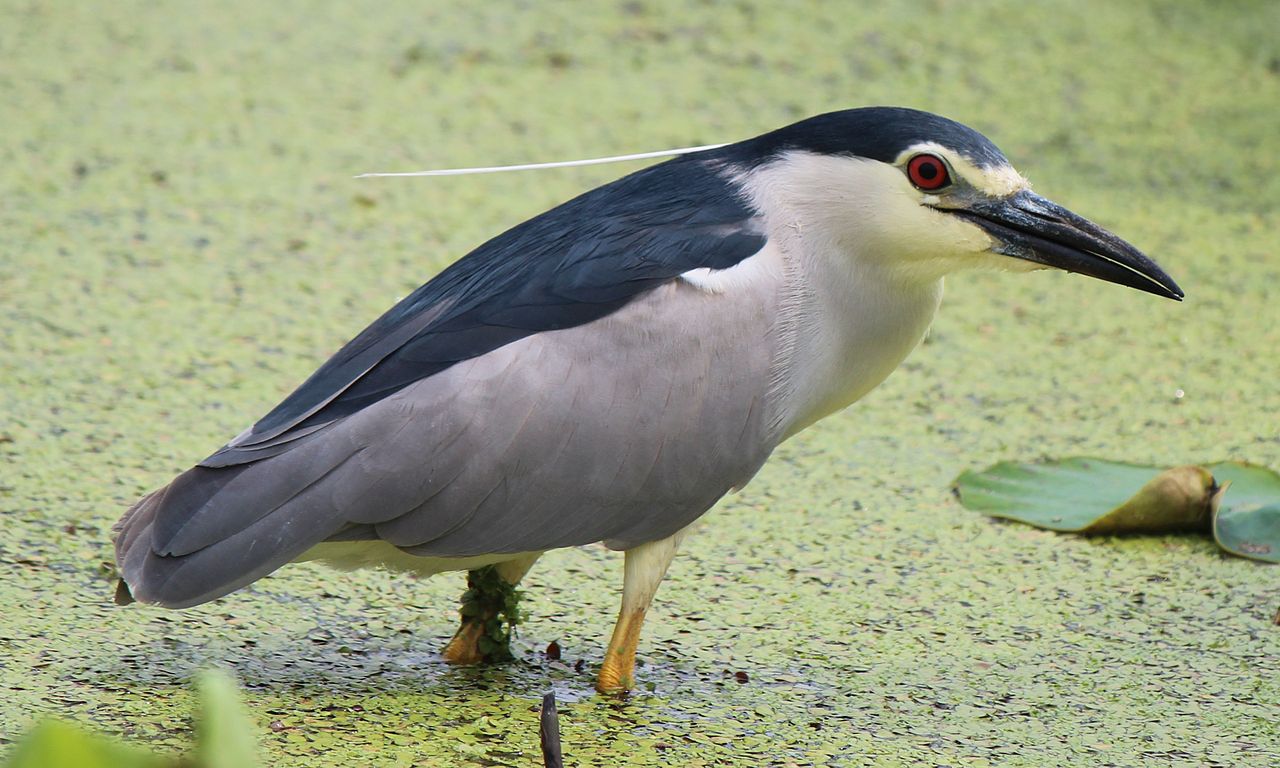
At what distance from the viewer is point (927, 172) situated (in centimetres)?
233

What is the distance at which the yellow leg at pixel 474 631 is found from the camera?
7.71ft

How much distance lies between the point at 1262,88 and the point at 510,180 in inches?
89.8

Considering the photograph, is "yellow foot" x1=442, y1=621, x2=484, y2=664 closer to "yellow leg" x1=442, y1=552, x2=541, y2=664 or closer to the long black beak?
"yellow leg" x1=442, y1=552, x2=541, y2=664

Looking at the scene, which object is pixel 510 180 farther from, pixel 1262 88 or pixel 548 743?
pixel 548 743

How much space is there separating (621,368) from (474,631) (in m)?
0.44

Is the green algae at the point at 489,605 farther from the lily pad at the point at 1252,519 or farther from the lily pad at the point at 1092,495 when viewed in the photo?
the lily pad at the point at 1252,519

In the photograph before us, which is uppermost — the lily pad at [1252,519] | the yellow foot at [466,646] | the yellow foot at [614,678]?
the lily pad at [1252,519]

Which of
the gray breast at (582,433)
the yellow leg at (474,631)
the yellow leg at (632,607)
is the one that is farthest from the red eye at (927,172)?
the yellow leg at (474,631)

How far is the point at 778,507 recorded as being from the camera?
2898 mm

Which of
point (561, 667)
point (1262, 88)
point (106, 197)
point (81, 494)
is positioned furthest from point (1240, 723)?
point (1262, 88)

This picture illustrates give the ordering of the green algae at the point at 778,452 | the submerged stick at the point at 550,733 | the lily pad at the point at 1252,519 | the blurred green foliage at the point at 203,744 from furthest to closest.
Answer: the lily pad at the point at 1252,519, the green algae at the point at 778,452, the submerged stick at the point at 550,733, the blurred green foliage at the point at 203,744

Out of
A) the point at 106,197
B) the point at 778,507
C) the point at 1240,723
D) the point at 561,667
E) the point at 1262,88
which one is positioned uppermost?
the point at 1262,88

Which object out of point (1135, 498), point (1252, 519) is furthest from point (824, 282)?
point (1252, 519)

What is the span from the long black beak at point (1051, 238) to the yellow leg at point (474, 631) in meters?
0.79
